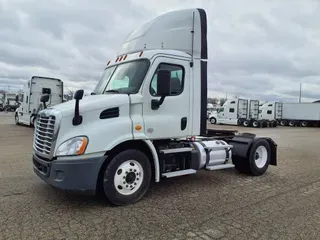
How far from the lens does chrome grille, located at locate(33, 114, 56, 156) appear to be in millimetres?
4523

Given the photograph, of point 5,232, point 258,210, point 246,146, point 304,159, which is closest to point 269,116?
point 304,159

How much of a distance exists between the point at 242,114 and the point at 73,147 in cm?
3217

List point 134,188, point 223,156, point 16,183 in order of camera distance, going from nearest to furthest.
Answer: point 134,188
point 16,183
point 223,156

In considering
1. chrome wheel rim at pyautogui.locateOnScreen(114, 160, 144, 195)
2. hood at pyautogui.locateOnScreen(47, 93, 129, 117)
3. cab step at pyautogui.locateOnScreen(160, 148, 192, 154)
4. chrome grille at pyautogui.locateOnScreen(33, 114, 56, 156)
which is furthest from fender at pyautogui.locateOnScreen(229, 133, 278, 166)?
chrome grille at pyautogui.locateOnScreen(33, 114, 56, 156)

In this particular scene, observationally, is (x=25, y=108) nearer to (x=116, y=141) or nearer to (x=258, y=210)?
(x=116, y=141)

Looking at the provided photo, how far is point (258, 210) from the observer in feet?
15.4

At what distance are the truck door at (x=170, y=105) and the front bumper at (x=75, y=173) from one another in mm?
1149

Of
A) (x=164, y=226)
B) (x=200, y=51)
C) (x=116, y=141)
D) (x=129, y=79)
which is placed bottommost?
(x=164, y=226)

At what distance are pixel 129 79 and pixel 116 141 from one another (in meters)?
1.28

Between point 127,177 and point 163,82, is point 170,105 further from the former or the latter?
point 127,177

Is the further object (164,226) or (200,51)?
(200,51)

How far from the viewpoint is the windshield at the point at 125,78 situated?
5133 mm

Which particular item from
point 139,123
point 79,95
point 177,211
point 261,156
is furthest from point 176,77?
point 261,156

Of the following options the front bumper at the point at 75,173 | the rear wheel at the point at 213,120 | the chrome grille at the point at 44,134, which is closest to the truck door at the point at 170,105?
the front bumper at the point at 75,173
